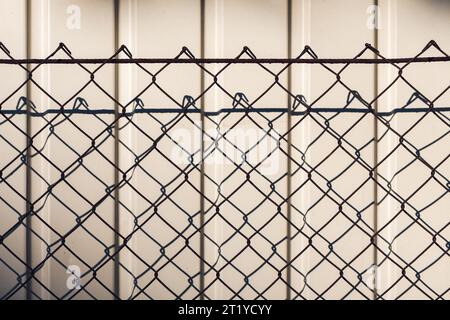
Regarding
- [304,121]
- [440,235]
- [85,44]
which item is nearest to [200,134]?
[304,121]

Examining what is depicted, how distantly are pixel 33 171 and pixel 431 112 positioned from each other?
1.35 m

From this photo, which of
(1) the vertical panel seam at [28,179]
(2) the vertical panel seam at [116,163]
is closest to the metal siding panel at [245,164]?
(2) the vertical panel seam at [116,163]

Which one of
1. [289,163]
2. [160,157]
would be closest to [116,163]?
[160,157]

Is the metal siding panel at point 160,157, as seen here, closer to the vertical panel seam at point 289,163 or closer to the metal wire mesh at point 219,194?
the metal wire mesh at point 219,194

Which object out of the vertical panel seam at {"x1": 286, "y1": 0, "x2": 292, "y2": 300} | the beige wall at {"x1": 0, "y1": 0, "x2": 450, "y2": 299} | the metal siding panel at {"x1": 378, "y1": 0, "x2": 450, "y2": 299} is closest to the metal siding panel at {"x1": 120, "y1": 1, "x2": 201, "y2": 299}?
the beige wall at {"x1": 0, "y1": 0, "x2": 450, "y2": 299}

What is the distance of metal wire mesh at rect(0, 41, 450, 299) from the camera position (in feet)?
6.59

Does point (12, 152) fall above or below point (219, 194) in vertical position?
above

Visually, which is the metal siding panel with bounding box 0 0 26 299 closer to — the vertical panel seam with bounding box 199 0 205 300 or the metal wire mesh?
the metal wire mesh

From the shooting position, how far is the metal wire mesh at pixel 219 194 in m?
2.01

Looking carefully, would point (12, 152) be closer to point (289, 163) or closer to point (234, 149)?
point (234, 149)

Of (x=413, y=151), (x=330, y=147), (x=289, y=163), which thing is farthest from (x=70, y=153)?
(x=413, y=151)

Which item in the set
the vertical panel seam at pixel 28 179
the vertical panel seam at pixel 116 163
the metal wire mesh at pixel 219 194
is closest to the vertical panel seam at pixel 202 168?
the metal wire mesh at pixel 219 194

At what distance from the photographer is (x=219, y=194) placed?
78.7 inches

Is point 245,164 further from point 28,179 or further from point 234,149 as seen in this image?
point 28,179
